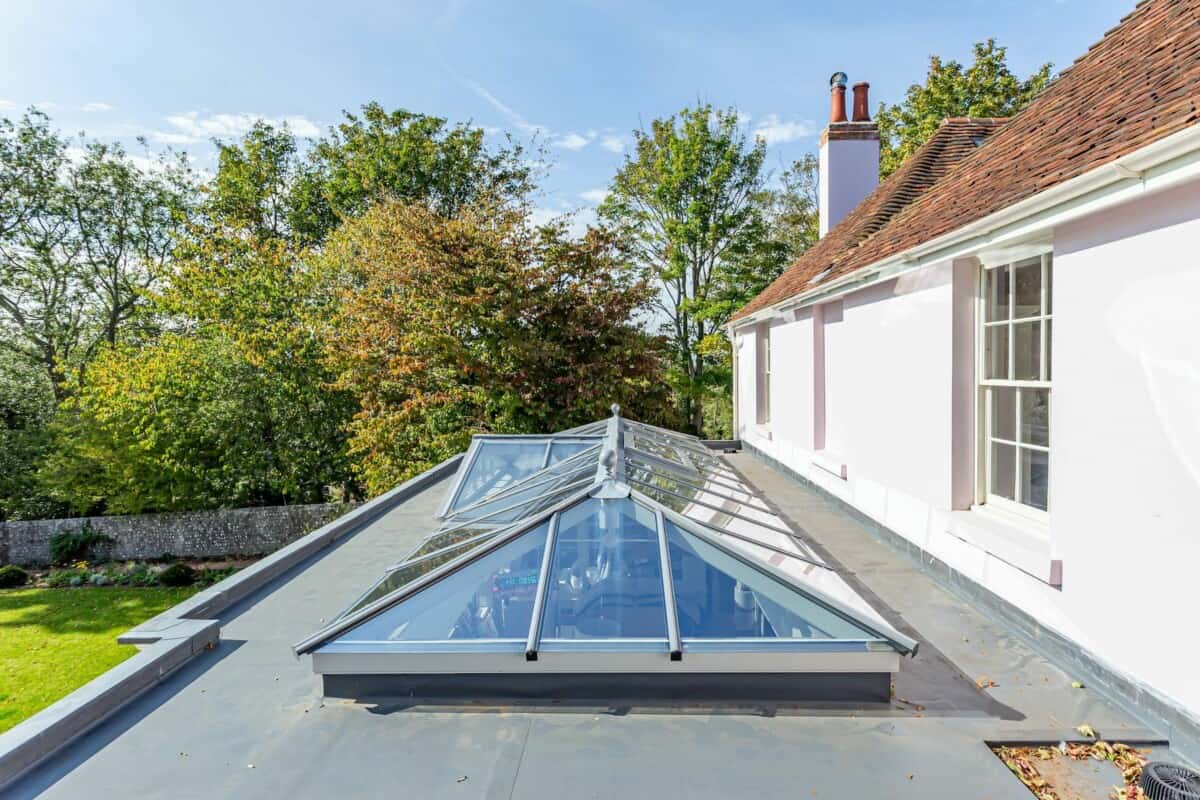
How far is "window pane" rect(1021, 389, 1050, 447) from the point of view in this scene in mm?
4207

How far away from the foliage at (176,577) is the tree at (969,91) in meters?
24.3

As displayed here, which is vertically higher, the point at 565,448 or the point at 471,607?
the point at 565,448

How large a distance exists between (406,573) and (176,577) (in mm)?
15370

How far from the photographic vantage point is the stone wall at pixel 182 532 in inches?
685

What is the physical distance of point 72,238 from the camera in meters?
21.8

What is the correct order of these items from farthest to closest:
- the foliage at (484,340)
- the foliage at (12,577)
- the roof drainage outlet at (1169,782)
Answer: the foliage at (12,577) → the foliage at (484,340) → the roof drainage outlet at (1169,782)

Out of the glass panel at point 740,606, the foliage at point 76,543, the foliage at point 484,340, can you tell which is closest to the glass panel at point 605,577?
the glass panel at point 740,606

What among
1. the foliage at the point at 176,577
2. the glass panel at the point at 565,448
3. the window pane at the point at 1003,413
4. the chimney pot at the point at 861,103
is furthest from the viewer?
the foliage at the point at 176,577

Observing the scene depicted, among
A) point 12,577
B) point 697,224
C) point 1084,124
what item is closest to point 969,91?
point 697,224

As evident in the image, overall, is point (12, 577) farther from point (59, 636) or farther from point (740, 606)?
point (740, 606)

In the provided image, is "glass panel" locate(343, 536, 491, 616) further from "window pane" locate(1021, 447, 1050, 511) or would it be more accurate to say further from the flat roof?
"window pane" locate(1021, 447, 1050, 511)

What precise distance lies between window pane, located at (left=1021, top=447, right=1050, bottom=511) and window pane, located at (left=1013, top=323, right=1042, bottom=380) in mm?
542

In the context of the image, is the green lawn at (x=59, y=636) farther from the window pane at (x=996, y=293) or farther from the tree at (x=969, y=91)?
the tree at (x=969, y=91)

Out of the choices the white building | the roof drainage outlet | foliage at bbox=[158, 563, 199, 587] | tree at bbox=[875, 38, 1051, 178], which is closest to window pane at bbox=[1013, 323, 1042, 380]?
the white building
